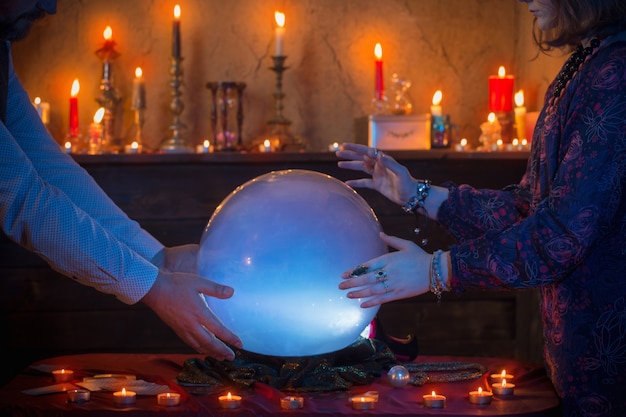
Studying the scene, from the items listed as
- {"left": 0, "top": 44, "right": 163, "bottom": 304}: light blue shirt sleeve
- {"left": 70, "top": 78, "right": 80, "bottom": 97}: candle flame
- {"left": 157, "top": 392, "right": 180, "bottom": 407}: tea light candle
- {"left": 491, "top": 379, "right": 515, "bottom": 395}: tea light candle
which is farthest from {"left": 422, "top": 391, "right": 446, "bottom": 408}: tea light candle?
{"left": 70, "top": 78, "right": 80, "bottom": 97}: candle flame

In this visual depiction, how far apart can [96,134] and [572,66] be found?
6.79 ft

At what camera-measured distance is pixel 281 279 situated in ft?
5.32

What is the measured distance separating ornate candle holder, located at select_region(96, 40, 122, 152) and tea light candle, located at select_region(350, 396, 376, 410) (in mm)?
2045

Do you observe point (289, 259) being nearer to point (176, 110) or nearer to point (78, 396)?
point (78, 396)

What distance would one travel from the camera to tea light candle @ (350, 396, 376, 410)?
1683 millimetres

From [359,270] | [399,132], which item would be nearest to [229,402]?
[359,270]

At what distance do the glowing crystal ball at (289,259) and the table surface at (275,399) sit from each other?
0.39ft

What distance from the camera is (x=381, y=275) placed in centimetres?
164

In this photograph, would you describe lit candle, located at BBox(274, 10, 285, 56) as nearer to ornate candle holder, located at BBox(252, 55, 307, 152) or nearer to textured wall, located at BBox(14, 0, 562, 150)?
ornate candle holder, located at BBox(252, 55, 307, 152)

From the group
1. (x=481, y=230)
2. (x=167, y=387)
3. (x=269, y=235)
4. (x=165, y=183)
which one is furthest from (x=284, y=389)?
(x=165, y=183)

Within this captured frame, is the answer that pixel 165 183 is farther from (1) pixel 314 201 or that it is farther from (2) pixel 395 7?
(1) pixel 314 201

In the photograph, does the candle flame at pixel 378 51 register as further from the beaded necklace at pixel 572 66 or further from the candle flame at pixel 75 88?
the beaded necklace at pixel 572 66

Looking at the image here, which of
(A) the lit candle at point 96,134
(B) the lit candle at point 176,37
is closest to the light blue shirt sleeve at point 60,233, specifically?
(A) the lit candle at point 96,134

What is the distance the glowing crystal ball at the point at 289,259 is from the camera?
1622 mm
